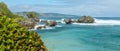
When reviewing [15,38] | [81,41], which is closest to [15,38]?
[15,38]

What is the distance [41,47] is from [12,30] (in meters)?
0.77

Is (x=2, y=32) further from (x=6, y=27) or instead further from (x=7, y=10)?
(x=7, y=10)

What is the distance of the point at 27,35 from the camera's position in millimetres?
7719

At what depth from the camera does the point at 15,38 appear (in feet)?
24.4

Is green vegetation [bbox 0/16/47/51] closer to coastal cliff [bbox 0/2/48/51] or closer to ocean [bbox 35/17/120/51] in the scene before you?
coastal cliff [bbox 0/2/48/51]

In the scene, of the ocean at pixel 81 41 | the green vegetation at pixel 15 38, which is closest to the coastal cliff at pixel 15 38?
the green vegetation at pixel 15 38

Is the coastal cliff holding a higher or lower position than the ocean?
higher

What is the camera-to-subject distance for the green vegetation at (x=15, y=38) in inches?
289

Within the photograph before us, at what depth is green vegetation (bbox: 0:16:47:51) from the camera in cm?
735

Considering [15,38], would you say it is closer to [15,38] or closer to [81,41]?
[15,38]

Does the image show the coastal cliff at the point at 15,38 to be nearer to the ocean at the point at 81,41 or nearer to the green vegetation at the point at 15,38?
the green vegetation at the point at 15,38

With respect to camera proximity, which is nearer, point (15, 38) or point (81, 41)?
point (15, 38)

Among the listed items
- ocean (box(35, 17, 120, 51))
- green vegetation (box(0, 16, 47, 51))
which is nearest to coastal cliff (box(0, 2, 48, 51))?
green vegetation (box(0, 16, 47, 51))

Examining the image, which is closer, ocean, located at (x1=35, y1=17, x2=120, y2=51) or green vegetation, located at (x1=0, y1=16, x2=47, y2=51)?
green vegetation, located at (x1=0, y1=16, x2=47, y2=51)
